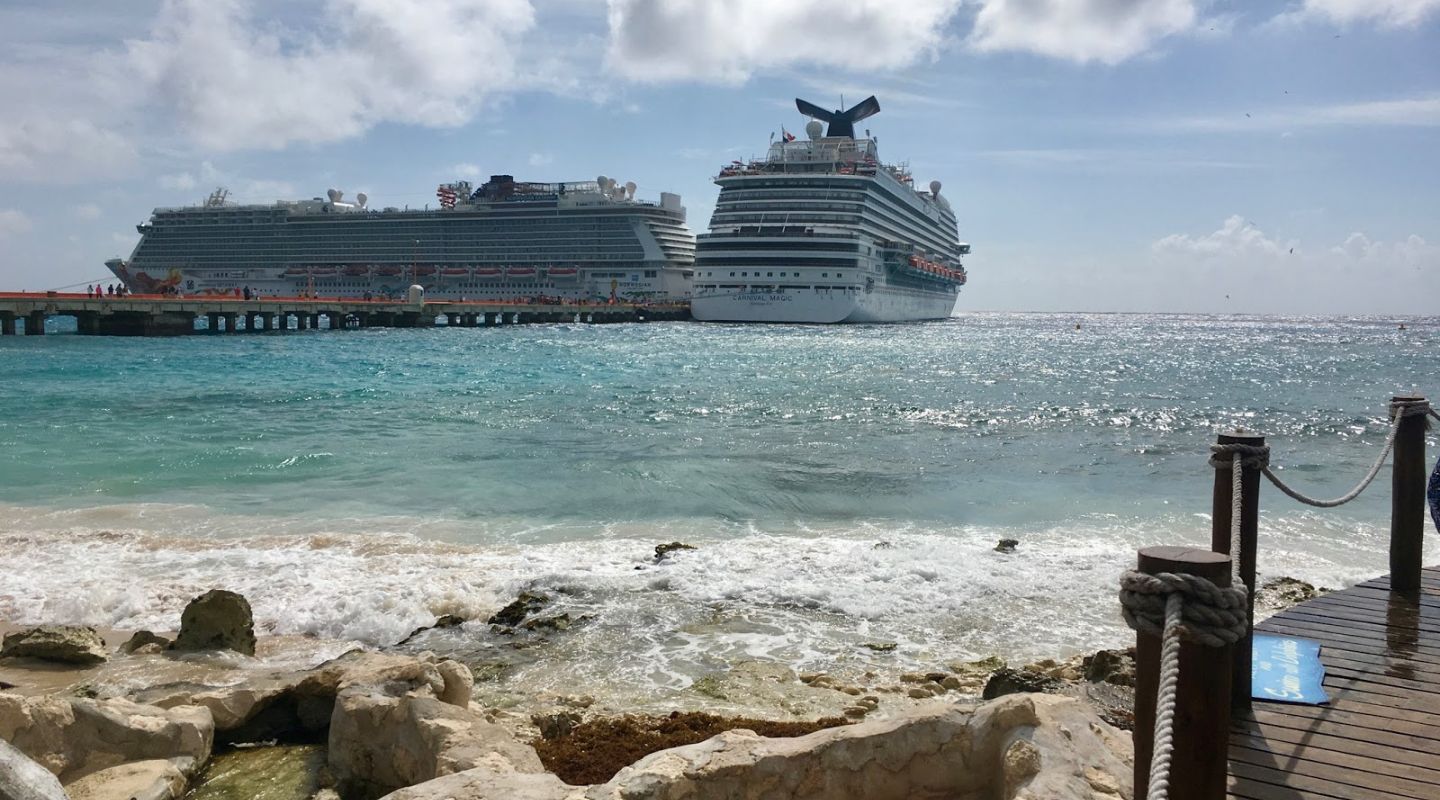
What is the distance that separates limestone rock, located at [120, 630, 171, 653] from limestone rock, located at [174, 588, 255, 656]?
15 cm

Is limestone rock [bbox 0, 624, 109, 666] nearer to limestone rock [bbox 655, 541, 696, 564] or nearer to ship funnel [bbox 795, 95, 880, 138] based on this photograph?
limestone rock [bbox 655, 541, 696, 564]

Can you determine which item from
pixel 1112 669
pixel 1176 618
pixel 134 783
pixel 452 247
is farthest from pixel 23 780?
pixel 452 247

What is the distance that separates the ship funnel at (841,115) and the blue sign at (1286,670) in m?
80.6

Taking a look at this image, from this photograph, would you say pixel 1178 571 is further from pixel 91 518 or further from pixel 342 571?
pixel 91 518

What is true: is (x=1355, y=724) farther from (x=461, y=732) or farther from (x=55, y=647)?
(x=55, y=647)

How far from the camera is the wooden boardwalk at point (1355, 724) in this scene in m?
2.96

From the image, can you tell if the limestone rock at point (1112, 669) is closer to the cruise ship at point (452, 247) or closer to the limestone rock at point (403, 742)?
the limestone rock at point (403, 742)

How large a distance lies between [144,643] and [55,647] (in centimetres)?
46

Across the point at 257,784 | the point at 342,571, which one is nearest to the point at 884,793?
the point at 257,784

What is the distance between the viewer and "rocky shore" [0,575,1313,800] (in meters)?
3.14

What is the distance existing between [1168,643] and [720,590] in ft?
18.4

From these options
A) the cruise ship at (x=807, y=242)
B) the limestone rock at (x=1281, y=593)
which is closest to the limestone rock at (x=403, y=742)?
the limestone rock at (x=1281, y=593)

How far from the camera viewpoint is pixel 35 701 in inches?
158

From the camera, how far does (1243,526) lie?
3.28m
